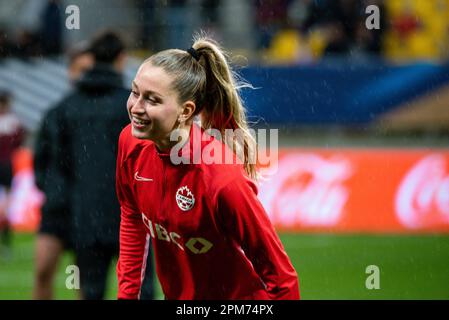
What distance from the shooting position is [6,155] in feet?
40.5

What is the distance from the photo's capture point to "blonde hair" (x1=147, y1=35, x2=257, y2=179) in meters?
4.53

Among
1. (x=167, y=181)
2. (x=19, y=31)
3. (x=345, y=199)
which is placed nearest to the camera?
(x=167, y=181)

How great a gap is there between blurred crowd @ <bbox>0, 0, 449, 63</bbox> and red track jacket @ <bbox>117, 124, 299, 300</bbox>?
10.1 m

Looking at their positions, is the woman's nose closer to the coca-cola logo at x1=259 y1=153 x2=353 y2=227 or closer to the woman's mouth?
the woman's mouth

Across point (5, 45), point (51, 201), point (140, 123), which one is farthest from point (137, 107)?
point (5, 45)

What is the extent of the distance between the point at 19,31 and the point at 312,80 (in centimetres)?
496

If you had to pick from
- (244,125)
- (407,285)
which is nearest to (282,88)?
(407,285)

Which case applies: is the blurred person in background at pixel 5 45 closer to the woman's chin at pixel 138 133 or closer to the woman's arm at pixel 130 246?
the woman's arm at pixel 130 246

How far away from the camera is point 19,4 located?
17.3 meters

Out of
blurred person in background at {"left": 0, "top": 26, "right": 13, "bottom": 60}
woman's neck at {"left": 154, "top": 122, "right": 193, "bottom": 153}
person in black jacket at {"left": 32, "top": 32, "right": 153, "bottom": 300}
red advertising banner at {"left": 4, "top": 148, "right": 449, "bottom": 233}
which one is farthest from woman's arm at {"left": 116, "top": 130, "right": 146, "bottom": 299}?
blurred person in background at {"left": 0, "top": 26, "right": 13, "bottom": 60}

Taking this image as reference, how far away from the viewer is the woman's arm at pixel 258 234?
13.8 feet

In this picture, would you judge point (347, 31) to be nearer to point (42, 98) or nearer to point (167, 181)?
point (42, 98)

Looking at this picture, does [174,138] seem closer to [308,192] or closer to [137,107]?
[137,107]

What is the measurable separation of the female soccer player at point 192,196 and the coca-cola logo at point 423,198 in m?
8.08
